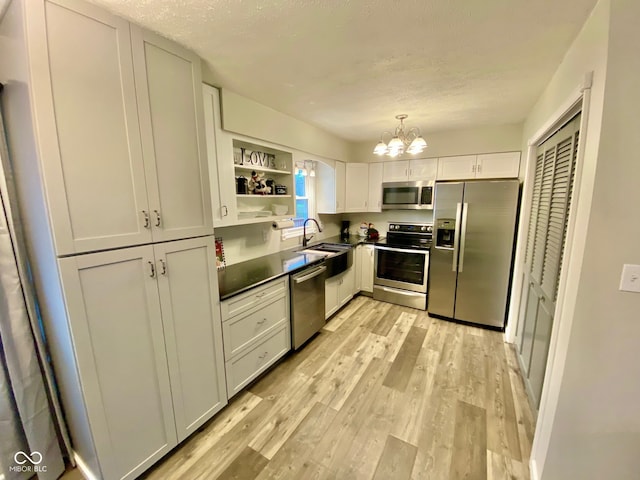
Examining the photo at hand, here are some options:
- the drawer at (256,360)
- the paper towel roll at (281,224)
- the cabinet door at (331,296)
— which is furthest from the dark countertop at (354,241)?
the drawer at (256,360)

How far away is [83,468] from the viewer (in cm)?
147

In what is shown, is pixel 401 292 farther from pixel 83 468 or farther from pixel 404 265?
pixel 83 468

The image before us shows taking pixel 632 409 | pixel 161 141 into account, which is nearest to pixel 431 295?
pixel 632 409

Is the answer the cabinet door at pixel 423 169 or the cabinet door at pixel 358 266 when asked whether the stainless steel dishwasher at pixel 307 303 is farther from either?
the cabinet door at pixel 423 169

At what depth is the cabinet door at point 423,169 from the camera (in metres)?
3.52

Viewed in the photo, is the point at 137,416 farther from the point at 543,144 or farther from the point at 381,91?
the point at 543,144

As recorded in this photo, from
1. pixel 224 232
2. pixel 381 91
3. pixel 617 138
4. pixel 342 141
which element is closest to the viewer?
pixel 617 138

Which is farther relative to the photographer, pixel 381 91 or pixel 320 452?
pixel 381 91

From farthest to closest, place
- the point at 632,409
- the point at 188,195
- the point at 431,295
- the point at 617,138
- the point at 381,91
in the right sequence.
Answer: the point at 431,295
the point at 381,91
the point at 188,195
the point at 632,409
the point at 617,138

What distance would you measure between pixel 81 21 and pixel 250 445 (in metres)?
2.39

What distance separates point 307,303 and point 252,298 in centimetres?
75

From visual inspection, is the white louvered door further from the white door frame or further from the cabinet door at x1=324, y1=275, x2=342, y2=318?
the cabinet door at x1=324, y1=275, x2=342, y2=318

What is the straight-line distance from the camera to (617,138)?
1025 mm

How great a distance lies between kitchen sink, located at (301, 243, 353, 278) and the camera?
118 inches
